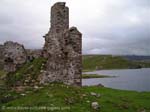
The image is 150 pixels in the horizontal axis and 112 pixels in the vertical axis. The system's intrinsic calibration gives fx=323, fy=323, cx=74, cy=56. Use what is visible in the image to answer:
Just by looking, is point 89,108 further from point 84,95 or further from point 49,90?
point 49,90

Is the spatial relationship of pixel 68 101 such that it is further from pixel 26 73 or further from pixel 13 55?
pixel 13 55

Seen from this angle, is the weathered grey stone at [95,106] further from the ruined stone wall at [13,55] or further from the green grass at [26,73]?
the ruined stone wall at [13,55]

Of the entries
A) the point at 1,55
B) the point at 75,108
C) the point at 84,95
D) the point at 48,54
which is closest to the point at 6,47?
the point at 1,55

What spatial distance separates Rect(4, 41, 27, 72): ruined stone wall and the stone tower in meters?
3.03

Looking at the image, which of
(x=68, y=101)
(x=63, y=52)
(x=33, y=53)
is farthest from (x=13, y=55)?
(x=68, y=101)

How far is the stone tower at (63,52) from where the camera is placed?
105 ft

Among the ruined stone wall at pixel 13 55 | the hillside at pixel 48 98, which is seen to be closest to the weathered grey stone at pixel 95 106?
the hillside at pixel 48 98

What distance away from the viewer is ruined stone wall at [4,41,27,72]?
3319 cm

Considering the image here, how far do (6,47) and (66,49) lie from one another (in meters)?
6.30

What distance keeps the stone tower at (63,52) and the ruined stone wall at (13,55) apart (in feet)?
9.95

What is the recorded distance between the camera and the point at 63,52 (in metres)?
32.3

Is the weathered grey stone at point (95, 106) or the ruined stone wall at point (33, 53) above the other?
the ruined stone wall at point (33, 53)

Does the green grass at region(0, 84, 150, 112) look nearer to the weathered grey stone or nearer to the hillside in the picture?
the hillside

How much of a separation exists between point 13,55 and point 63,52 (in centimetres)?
538
